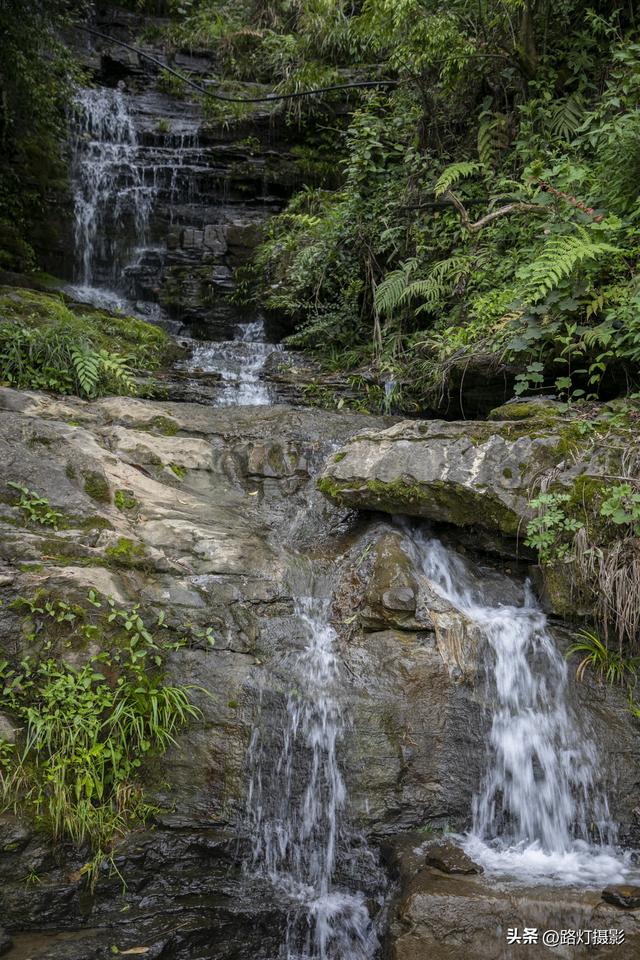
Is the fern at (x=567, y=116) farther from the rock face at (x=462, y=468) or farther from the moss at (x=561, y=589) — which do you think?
the moss at (x=561, y=589)

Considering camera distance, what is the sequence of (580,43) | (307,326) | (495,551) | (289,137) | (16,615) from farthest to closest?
(289,137)
(307,326)
(580,43)
(495,551)
(16,615)

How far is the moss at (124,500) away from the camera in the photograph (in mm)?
5051

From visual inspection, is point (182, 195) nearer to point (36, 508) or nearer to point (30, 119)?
point (30, 119)

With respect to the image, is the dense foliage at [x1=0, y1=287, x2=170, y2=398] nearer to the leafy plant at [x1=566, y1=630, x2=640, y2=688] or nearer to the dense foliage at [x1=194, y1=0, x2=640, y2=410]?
the dense foliage at [x1=194, y1=0, x2=640, y2=410]

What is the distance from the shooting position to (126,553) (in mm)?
4562

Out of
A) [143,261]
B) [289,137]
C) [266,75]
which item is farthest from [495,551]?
[266,75]

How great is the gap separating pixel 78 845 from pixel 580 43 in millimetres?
9016

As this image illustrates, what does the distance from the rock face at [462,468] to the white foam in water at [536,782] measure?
817 millimetres

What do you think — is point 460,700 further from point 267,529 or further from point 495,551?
point 267,529

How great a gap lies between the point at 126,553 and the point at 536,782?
3.02 m

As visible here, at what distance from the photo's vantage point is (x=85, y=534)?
4.63 m

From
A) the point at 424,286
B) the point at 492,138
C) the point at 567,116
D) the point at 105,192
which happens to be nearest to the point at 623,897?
the point at 424,286

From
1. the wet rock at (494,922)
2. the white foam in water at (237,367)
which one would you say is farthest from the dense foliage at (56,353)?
the wet rock at (494,922)

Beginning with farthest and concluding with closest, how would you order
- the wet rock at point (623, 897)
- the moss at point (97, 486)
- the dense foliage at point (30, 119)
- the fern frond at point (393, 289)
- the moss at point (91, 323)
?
the dense foliage at point (30, 119) < the fern frond at point (393, 289) < the moss at point (91, 323) < the moss at point (97, 486) < the wet rock at point (623, 897)
